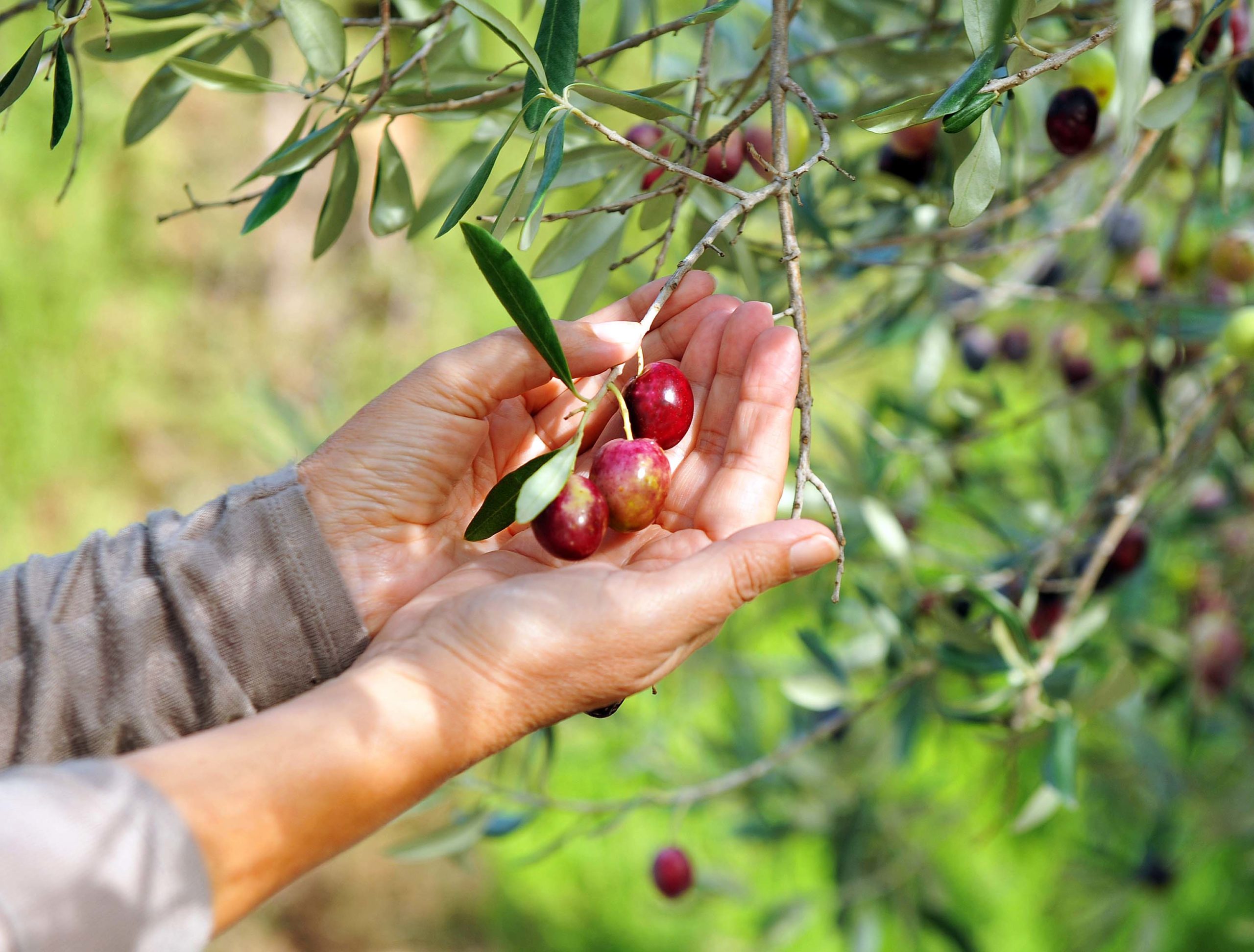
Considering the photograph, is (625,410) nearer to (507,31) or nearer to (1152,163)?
(507,31)

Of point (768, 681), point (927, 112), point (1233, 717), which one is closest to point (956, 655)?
point (927, 112)

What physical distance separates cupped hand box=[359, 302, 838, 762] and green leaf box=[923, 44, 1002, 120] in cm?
22

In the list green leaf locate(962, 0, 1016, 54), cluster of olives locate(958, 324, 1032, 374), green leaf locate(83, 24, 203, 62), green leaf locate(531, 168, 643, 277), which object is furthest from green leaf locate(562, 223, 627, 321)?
cluster of olives locate(958, 324, 1032, 374)

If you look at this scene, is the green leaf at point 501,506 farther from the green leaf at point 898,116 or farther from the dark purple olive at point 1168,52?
the dark purple olive at point 1168,52

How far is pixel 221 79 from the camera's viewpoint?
3.17 ft

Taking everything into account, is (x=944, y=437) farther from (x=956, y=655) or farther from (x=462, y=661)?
(x=462, y=661)

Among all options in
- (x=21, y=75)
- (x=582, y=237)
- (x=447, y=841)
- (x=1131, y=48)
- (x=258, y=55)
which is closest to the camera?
(x=1131, y=48)

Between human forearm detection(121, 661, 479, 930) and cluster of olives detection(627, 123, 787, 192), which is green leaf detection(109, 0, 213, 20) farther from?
human forearm detection(121, 661, 479, 930)

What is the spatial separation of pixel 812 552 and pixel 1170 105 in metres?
0.58

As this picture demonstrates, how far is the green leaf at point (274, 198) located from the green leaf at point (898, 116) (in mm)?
529

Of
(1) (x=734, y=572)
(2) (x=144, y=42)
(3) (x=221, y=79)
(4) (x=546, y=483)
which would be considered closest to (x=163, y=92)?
(2) (x=144, y=42)

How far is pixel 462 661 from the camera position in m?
0.81

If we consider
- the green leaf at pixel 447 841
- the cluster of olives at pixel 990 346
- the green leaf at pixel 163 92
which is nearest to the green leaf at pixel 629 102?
the green leaf at pixel 163 92

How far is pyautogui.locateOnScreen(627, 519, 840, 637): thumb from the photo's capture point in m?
0.79
